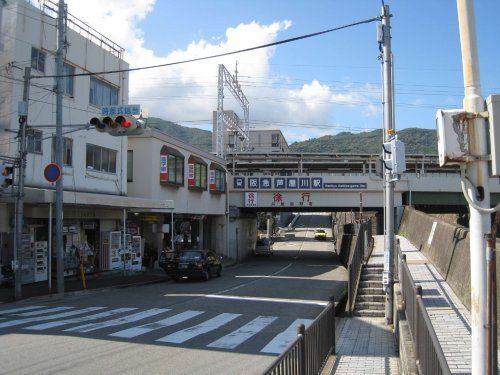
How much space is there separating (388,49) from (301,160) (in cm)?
3909

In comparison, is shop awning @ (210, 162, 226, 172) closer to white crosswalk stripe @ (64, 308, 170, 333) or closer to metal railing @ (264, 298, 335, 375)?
white crosswalk stripe @ (64, 308, 170, 333)

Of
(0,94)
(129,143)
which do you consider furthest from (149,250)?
(0,94)

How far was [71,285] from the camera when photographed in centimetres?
2206

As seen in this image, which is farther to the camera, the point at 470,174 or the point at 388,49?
the point at 388,49

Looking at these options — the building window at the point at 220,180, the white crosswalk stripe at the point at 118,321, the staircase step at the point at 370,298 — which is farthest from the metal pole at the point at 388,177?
the building window at the point at 220,180

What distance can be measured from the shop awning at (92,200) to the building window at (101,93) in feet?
19.4

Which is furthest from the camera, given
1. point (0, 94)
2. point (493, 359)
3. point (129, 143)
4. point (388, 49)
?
point (129, 143)

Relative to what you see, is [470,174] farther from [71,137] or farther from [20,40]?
[71,137]

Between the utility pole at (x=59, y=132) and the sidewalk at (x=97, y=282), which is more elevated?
the utility pole at (x=59, y=132)

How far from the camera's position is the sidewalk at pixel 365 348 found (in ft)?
28.6

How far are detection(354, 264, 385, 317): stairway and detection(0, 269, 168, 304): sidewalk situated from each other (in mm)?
11134

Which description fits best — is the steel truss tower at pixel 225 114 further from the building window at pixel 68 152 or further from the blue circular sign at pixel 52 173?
the blue circular sign at pixel 52 173

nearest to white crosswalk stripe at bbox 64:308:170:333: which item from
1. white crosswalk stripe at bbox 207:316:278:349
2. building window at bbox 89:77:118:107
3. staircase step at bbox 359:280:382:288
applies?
white crosswalk stripe at bbox 207:316:278:349

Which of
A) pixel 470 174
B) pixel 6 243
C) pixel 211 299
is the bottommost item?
pixel 211 299
